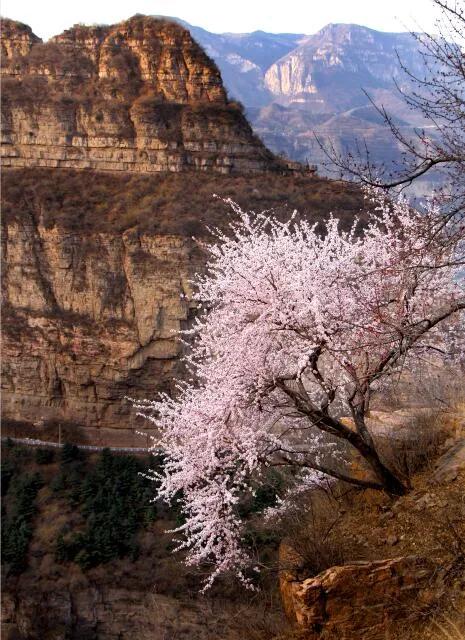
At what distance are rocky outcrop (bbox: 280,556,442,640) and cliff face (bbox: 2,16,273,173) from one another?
896 inches

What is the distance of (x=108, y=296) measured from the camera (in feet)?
74.2

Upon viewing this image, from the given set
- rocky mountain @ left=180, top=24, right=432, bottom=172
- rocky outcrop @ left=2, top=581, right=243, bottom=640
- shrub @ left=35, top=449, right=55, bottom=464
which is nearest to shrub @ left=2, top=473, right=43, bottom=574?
rocky outcrop @ left=2, top=581, right=243, bottom=640

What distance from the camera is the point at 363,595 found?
15.3 feet

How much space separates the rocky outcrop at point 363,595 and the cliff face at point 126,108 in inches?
896

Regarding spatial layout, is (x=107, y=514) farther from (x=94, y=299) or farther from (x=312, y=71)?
(x=312, y=71)

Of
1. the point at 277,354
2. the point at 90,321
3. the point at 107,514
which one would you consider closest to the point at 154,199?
the point at 90,321

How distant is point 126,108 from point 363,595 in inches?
956

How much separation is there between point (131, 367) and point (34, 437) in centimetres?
397

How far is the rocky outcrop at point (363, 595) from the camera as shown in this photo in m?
4.59

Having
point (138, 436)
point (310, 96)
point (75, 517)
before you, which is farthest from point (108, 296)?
point (310, 96)

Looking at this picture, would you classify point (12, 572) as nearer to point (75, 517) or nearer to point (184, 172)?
point (75, 517)

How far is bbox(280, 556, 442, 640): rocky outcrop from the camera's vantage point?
4586mm

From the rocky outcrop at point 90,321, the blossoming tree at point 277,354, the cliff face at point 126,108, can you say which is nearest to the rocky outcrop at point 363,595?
the blossoming tree at point 277,354

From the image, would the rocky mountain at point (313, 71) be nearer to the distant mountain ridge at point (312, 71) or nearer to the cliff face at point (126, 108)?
the distant mountain ridge at point (312, 71)
